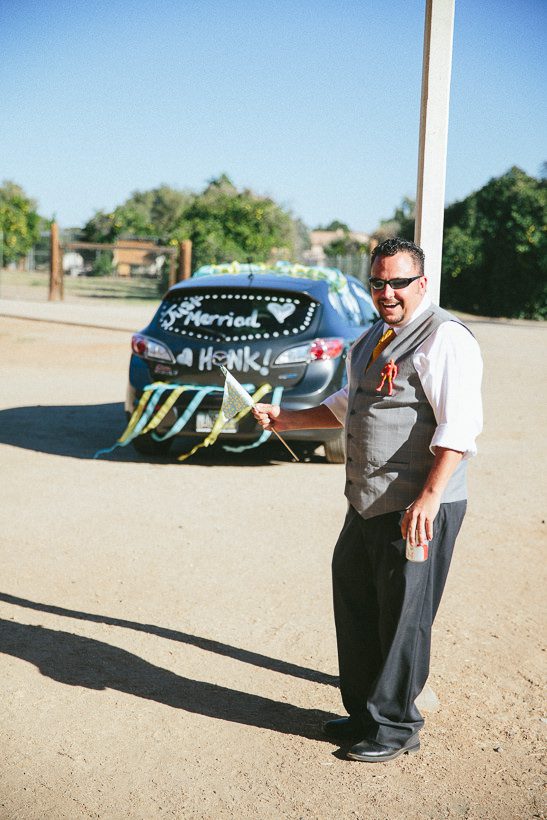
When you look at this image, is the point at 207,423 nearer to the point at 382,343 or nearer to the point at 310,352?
the point at 310,352

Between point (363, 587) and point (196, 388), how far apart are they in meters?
4.72

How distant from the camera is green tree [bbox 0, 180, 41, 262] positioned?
54.0 m

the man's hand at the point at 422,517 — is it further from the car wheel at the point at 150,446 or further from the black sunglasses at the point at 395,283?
the car wheel at the point at 150,446

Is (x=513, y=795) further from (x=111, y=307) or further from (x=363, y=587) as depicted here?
(x=111, y=307)

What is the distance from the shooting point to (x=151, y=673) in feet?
14.0

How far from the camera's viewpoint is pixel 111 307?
102ft

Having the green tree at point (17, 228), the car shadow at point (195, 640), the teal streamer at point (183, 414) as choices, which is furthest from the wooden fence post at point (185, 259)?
the green tree at point (17, 228)

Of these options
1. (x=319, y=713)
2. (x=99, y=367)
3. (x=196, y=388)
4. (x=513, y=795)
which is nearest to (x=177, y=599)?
Answer: (x=319, y=713)

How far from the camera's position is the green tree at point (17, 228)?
5397 cm

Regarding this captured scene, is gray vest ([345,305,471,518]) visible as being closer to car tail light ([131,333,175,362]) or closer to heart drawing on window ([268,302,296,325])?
heart drawing on window ([268,302,296,325])

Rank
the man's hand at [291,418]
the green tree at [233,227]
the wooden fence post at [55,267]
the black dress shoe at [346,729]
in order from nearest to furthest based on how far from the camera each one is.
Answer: the black dress shoe at [346,729] < the man's hand at [291,418] < the wooden fence post at [55,267] < the green tree at [233,227]

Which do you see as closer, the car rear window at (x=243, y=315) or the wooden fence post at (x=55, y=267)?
the car rear window at (x=243, y=315)

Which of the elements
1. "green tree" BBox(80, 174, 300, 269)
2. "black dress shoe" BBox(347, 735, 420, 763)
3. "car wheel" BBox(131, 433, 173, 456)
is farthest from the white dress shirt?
"green tree" BBox(80, 174, 300, 269)

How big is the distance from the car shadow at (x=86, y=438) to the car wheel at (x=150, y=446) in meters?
0.05
